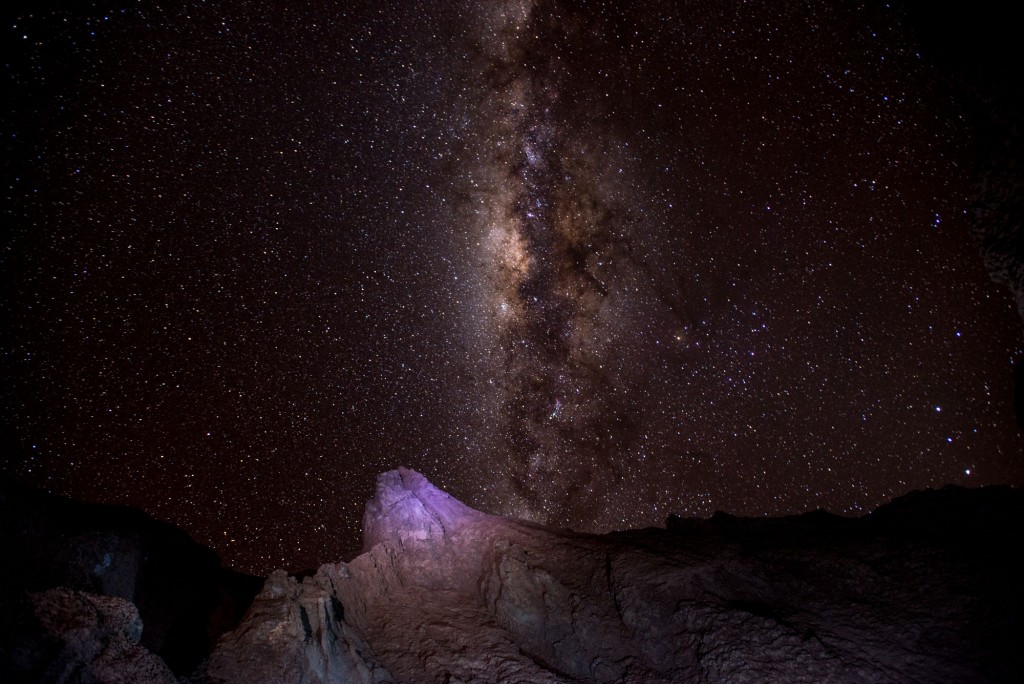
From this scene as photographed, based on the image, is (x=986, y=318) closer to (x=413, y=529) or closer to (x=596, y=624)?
(x=596, y=624)

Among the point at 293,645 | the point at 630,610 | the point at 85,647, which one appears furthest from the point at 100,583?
the point at 630,610

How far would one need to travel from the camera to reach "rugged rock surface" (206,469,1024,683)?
10.0 feet

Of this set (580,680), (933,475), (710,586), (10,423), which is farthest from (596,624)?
(10,423)

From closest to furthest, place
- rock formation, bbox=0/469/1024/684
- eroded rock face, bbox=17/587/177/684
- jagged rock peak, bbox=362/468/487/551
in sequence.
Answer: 1. eroded rock face, bbox=17/587/177/684
2. rock formation, bbox=0/469/1024/684
3. jagged rock peak, bbox=362/468/487/551

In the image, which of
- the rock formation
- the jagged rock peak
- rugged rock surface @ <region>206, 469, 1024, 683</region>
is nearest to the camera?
the rock formation

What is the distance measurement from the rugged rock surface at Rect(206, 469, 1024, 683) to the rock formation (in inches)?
0.5

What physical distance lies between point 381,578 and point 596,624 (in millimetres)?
2205

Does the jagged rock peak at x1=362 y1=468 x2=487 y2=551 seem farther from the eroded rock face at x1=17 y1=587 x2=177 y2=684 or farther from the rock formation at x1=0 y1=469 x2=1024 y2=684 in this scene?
the eroded rock face at x1=17 y1=587 x2=177 y2=684

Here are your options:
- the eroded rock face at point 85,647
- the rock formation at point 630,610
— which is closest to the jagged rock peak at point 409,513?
the rock formation at point 630,610

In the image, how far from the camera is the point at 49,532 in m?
4.31

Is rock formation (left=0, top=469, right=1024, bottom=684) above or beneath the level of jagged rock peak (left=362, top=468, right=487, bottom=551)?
beneath

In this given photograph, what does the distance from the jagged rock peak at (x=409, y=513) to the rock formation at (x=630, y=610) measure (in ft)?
0.13

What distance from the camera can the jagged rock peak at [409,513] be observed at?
538 cm

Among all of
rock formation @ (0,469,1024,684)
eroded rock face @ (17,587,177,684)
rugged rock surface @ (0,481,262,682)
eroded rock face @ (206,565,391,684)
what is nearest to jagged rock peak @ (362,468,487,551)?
rock formation @ (0,469,1024,684)
